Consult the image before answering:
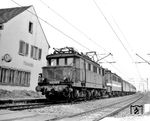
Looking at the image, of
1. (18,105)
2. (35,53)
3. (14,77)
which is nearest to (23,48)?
(35,53)

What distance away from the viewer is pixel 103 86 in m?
25.4

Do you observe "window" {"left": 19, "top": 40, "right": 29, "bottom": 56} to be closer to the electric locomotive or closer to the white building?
the white building

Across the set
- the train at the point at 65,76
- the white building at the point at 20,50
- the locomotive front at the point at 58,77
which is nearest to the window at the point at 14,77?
the white building at the point at 20,50

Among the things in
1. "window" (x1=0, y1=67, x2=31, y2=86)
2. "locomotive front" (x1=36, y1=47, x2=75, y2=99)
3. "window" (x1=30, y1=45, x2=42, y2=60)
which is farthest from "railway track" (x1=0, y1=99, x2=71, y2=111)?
"window" (x1=30, y1=45, x2=42, y2=60)

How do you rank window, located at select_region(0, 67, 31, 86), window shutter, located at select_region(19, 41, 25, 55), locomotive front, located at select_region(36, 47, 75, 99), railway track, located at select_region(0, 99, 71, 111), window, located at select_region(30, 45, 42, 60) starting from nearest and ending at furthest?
railway track, located at select_region(0, 99, 71, 111)
locomotive front, located at select_region(36, 47, 75, 99)
window, located at select_region(0, 67, 31, 86)
window shutter, located at select_region(19, 41, 25, 55)
window, located at select_region(30, 45, 42, 60)

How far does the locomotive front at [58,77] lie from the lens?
15.6 metres

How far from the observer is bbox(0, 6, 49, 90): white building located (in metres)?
22.0

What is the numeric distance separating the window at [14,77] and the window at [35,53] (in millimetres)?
2230

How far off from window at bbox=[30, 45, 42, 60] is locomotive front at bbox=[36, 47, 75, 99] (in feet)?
30.5

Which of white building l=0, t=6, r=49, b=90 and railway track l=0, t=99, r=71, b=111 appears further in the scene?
white building l=0, t=6, r=49, b=90

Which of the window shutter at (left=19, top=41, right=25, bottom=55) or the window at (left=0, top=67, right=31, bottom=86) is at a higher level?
the window shutter at (left=19, top=41, right=25, bottom=55)

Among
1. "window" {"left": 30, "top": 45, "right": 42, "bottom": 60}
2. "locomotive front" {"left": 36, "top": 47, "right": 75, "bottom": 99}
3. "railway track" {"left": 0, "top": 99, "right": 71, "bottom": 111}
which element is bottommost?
"railway track" {"left": 0, "top": 99, "right": 71, "bottom": 111}

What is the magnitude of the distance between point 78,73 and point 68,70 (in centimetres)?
98

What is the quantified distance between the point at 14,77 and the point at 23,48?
3487 millimetres
